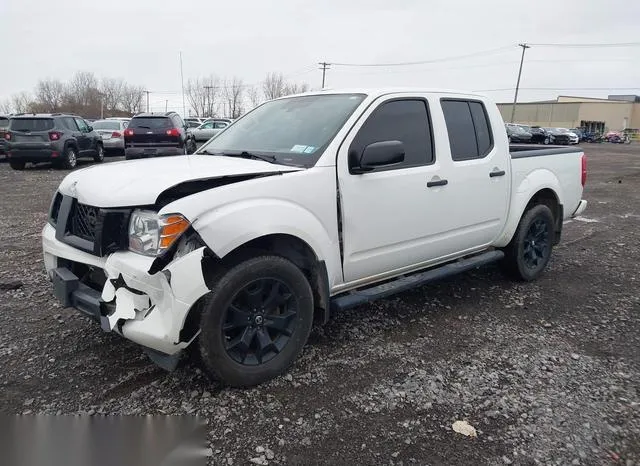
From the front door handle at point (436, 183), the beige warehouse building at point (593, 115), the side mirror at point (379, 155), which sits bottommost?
the front door handle at point (436, 183)

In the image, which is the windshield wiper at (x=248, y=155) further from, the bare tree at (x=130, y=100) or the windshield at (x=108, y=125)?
the bare tree at (x=130, y=100)

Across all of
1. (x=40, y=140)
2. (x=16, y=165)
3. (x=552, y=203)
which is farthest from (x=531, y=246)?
(x=16, y=165)

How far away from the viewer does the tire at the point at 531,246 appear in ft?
16.8

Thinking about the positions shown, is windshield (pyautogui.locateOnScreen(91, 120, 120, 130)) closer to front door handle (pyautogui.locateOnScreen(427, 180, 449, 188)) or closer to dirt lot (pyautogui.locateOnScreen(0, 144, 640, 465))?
dirt lot (pyautogui.locateOnScreen(0, 144, 640, 465))

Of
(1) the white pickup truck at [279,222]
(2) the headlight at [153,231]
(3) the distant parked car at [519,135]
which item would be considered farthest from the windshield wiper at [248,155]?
(3) the distant parked car at [519,135]

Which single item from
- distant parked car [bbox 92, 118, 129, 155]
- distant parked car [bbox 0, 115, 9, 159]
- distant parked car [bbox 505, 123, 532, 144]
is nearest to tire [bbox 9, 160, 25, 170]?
distant parked car [bbox 0, 115, 9, 159]

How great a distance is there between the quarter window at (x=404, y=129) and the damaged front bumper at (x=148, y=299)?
60.0 inches

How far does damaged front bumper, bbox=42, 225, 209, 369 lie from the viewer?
2732 millimetres

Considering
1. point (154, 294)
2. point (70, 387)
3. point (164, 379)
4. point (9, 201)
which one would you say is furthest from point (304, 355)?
point (9, 201)

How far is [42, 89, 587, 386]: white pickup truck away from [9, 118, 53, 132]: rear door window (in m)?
13.4

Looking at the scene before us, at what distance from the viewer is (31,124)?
1527cm

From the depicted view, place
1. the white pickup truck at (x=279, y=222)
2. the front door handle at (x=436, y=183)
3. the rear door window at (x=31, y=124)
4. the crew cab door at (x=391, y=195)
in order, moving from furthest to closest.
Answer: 1. the rear door window at (x=31, y=124)
2. the front door handle at (x=436, y=183)
3. the crew cab door at (x=391, y=195)
4. the white pickup truck at (x=279, y=222)

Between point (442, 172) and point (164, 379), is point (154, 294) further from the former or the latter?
point (442, 172)

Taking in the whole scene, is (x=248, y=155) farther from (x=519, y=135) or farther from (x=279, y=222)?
(x=519, y=135)
